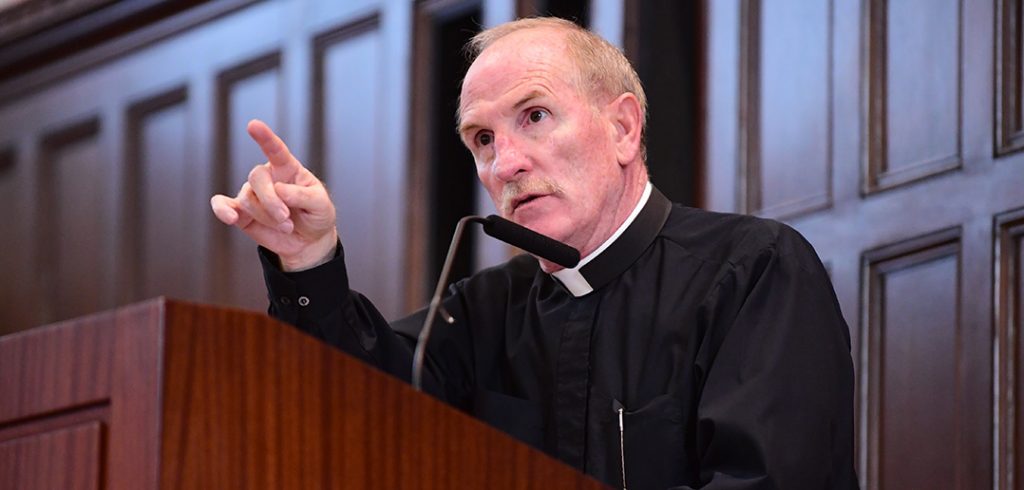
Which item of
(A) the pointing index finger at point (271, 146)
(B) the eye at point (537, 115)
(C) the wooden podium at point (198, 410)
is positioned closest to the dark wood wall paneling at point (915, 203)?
(B) the eye at point (537, 115)

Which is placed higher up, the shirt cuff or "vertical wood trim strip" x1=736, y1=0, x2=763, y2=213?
"vertical wood trim strip" x1=736, y1=0, x2=763, y2=213

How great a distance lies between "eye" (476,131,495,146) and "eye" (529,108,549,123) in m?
0.08

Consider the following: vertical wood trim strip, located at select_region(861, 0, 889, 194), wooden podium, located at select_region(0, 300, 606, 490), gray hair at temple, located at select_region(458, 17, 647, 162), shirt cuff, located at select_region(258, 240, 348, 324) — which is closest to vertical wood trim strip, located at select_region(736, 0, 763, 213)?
vertical wood trim strip, located at select_region(861, 0, 889, 194)

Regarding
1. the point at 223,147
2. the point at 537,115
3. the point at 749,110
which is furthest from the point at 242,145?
the point at 537,115

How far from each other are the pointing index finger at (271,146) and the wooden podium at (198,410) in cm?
40

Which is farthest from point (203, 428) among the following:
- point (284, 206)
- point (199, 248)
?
point (199, 248)

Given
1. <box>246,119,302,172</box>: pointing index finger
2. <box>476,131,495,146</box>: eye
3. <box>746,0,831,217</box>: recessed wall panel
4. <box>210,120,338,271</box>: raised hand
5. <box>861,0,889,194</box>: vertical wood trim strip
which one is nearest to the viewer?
<box>246,119,302,172</box>: pointing index finger

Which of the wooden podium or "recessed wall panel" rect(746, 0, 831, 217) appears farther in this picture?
"recessed wall panel" rect(746, 0, 831, 217)

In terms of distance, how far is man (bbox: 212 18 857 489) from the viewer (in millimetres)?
2311

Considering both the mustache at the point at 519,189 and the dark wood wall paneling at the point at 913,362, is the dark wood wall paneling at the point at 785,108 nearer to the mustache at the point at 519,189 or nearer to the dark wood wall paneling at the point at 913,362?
the dark wood wall paneling at the point at 913,362

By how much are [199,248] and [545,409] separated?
2.39 metres

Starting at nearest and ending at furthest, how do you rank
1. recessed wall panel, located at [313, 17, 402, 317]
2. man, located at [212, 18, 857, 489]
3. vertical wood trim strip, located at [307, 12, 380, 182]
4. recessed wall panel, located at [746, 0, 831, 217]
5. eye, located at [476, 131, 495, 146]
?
man, located at [212, 18, 857, 489]
eye, located at [476, 131, 495, 146]
recessed wall panel, located at [746, 0, 831, 217]
recessed wall panel, located at [313, 17, 402, 317]
vertical wood trim strip, located at [307, 12, 380, 182]

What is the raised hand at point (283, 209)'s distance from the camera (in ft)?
7.15

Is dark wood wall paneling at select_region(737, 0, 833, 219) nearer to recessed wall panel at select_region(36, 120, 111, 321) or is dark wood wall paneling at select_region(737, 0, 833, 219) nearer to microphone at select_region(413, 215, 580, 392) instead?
microphone at select_region(413, 215, 580, 392)
